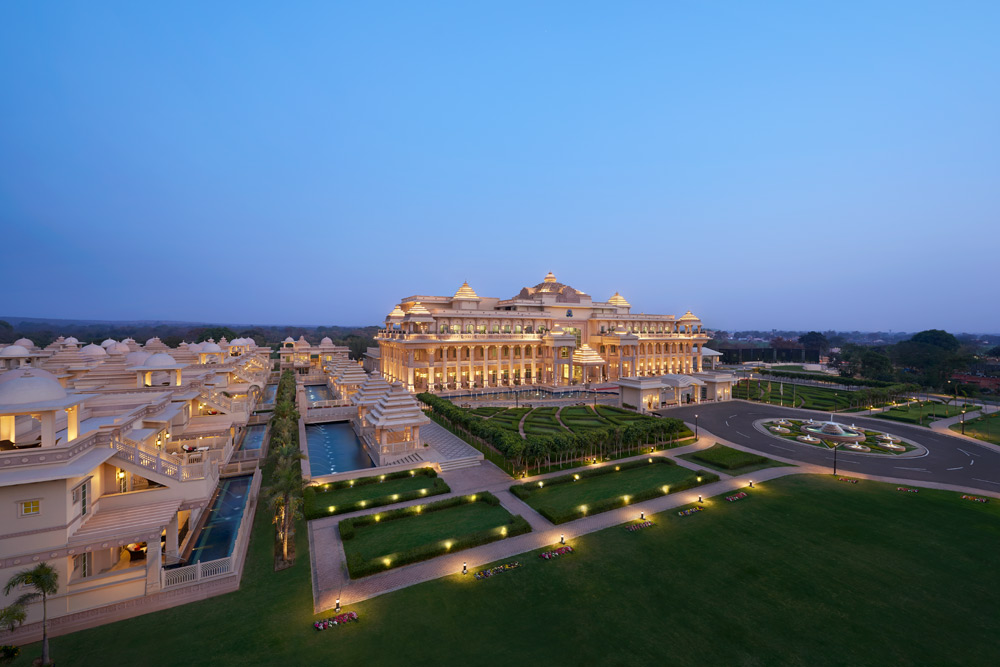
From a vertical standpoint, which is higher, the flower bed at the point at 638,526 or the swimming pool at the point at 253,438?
the swimming pool at the point at 253,438

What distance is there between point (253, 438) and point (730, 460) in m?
40.8

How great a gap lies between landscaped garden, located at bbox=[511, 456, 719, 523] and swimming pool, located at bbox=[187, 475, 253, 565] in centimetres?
1539

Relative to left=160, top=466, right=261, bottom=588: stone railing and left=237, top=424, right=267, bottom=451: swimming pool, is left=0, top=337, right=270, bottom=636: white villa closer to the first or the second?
left=160, top=466, right=261, bottom=588: stone railing

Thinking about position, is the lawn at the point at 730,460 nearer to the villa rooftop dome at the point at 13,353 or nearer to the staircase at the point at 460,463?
the staircase at the point at 460,463

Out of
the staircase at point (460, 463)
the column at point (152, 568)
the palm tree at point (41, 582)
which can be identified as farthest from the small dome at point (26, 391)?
the staircase at point (460, 463)

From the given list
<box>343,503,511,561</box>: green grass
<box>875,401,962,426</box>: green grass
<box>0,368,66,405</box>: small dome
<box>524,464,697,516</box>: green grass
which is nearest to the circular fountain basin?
<box>875,401,962,426</box>: green grass

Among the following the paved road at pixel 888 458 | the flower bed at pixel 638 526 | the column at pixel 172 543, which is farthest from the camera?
the paved road at pixel 888 458

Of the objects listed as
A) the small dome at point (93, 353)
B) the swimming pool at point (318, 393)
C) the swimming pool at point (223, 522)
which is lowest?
the swimming pool at point (223, 522)

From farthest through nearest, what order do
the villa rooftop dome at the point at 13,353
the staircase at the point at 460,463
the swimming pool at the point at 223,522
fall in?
the villa rooftop dome at the point at 13,353
the staircase at the point at 460,463
the swimming pool at the point at 223,522

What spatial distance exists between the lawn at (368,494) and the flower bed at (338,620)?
880 centimetres

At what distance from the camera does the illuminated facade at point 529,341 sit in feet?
208

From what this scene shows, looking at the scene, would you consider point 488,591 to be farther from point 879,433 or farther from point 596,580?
point 879,433

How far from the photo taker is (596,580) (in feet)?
54.7

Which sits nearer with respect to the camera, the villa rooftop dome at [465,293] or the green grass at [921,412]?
the green grass at [921,412]
